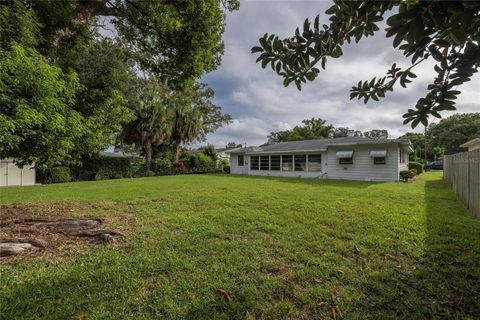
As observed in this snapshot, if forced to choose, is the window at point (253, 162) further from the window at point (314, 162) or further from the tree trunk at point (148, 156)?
the tree trunk at point (148, 156)

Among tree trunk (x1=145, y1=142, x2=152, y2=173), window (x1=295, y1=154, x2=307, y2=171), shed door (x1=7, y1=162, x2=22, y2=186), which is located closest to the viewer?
shed door (x1=7, y1=162, x2=22, y2=186)

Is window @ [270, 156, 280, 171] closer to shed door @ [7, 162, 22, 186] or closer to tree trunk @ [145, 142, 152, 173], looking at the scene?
tree trunk @ [145, 142, 152, 173]

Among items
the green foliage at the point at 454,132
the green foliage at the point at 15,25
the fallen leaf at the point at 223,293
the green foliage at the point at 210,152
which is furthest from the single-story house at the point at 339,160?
the green foliage at the point at 454,132

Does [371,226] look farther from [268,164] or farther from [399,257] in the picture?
[268,164]

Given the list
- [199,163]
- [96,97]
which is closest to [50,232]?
[96,97]

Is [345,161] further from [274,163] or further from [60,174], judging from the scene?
[60,174]

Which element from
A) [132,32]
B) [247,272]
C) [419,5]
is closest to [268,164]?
[132,32]

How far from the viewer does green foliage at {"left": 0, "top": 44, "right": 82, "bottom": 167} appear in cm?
347

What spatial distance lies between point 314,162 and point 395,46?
675 inches

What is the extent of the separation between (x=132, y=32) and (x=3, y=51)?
15.2 ft

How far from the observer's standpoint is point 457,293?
248cm

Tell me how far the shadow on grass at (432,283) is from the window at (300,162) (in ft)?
45.9

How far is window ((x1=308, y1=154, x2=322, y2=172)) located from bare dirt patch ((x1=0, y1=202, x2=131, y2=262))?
1498 centimetres

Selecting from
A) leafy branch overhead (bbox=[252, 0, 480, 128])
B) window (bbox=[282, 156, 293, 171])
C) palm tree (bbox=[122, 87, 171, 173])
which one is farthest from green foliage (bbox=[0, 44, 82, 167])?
window (bbox=[282, 156, 293, 171])
